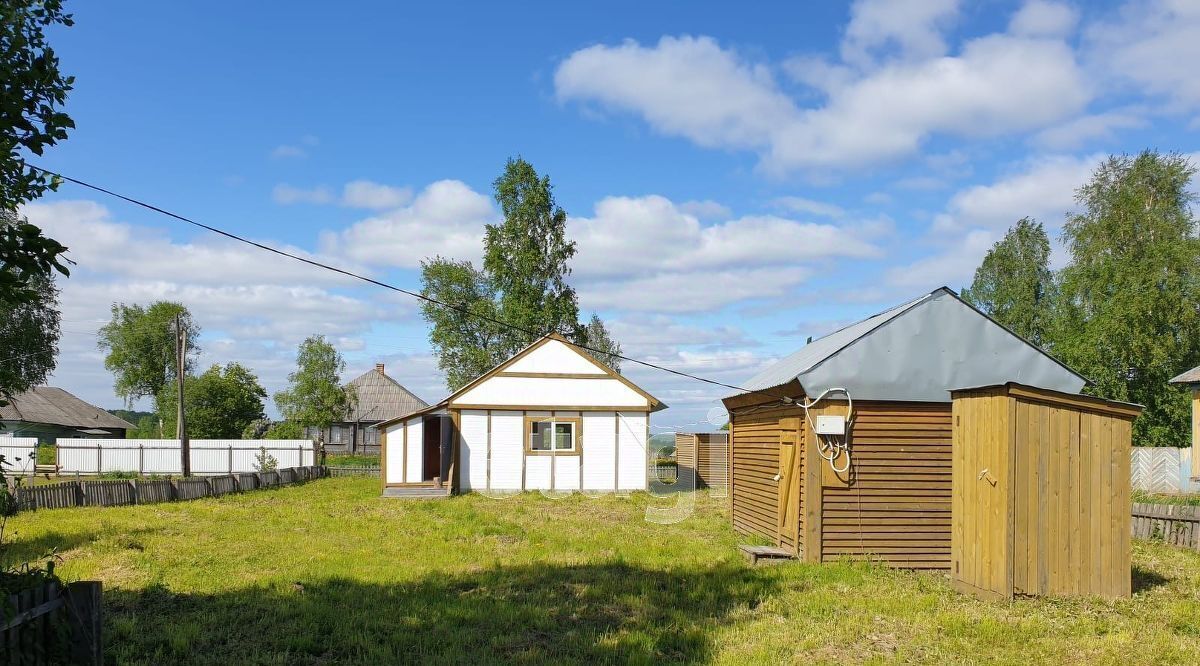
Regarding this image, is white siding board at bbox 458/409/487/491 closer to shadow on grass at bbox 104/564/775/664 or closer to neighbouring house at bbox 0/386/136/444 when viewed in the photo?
shadow on grass at bbox 104/564/775/664

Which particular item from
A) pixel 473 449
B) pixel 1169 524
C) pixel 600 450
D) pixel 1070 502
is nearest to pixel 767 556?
pixel 1070 502

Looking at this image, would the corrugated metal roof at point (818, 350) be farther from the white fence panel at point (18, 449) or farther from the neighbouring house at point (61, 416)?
the neighbouring house at point (61, 416)

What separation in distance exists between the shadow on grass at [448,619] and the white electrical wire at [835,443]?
6.78 ft

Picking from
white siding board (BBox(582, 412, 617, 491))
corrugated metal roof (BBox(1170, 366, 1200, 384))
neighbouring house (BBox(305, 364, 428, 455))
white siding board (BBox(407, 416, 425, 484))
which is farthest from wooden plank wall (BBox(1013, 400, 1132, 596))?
neighbouring house (BBox(305, 364, 428, 455))

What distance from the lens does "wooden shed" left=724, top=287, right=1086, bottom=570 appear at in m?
12.7

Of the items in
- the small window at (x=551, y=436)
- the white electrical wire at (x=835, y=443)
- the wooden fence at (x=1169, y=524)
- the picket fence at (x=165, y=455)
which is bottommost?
the picket fence at (x=165, y=455)

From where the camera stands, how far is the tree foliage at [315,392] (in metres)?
52.7

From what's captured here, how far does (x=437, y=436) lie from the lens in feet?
103

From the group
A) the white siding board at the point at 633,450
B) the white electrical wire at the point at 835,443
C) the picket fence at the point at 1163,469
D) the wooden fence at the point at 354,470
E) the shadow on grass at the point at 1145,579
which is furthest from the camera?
the wooden fence at the point at 354,470

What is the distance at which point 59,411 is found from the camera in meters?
49.8

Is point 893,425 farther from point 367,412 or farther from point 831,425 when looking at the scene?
point 367,412

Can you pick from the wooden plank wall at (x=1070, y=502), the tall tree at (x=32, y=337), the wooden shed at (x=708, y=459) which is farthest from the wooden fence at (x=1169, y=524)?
the tall tree at (x=32, y=337)

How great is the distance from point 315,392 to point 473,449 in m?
30.4

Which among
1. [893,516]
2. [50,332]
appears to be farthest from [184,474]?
[893,516]
